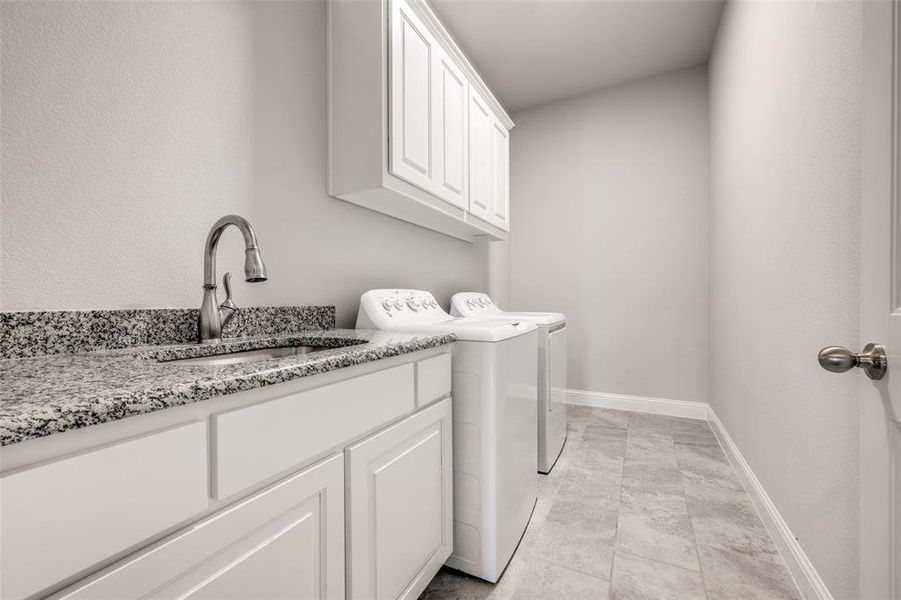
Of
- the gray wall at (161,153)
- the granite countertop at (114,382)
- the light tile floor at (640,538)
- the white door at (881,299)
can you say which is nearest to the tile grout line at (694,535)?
the light tile floor at (640,538)

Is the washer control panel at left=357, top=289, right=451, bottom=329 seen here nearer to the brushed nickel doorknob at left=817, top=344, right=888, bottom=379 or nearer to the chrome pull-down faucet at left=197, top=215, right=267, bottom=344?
the chrome pull-down faucet at left=197, top=215, right=267, bottom=344

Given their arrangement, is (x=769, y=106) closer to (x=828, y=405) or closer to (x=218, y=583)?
(x=828, y=405)

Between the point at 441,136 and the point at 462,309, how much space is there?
1011mm

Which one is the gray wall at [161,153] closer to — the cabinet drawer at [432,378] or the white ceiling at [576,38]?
the cabinet drawer at [432,378]

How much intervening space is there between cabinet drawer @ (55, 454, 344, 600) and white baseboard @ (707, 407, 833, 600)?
4.50 feet

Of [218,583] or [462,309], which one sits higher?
[462,309]

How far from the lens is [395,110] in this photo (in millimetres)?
1544

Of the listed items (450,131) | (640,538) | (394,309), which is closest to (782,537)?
(640,538)

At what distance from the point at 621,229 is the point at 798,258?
2.01 meters

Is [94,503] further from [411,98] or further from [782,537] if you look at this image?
[782,537]

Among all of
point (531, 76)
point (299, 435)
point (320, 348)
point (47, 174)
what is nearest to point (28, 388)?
point (299, 435)

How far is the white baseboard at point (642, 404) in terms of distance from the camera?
3.03m

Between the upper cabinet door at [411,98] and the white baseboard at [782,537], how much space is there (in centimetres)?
188

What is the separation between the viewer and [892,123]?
0.58 meters
